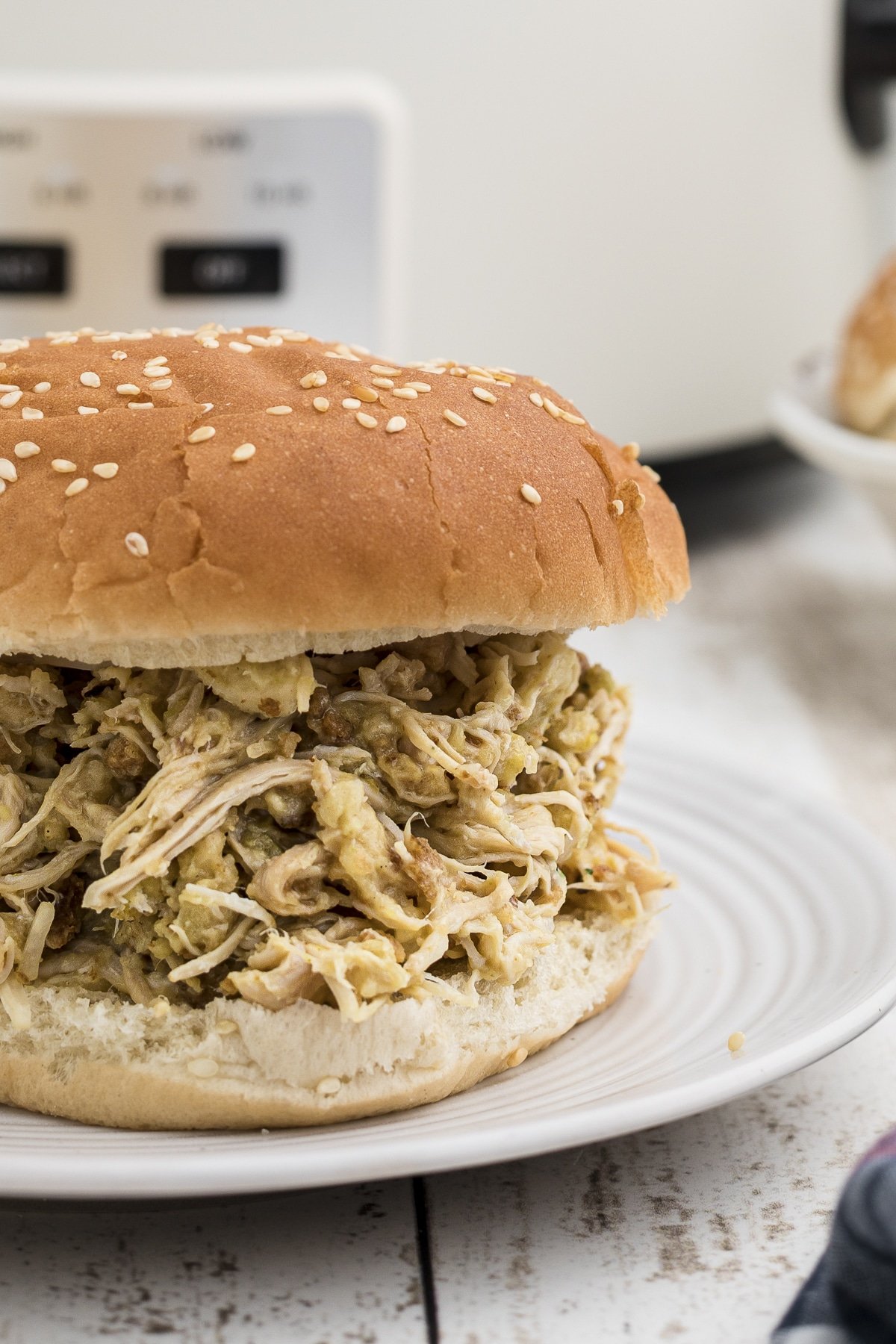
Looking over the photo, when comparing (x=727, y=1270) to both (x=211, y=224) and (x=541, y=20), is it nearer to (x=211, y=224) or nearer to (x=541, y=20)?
(x=211, y=224)

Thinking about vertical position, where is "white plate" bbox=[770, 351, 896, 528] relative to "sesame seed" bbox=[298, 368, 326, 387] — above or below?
below

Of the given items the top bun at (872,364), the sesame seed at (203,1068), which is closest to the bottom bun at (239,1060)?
the sesame seed at (203,1068)

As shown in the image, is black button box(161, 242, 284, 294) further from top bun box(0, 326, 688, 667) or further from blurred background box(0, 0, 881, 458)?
top bun box(0, 326, 688, 667)

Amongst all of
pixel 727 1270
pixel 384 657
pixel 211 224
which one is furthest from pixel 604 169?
pixel 727 1270

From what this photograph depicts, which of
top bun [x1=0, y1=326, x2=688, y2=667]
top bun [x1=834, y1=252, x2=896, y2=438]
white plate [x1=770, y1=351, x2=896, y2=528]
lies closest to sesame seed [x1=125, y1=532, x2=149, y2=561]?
top bun [x1=0, y1=326, x2=688, y2=667]

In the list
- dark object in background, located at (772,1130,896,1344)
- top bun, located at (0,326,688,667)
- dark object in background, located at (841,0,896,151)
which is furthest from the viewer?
dark object in background, located at (841,0,896,151)

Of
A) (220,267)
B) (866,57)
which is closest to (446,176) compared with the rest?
(220,267)
